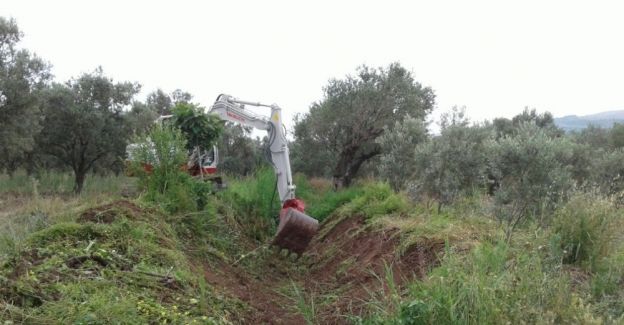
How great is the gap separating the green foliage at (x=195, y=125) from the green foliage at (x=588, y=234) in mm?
7271

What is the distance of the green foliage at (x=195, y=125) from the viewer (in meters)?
10.2

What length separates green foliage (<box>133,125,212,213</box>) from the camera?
847cm

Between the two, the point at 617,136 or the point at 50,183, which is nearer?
the point at 50,183

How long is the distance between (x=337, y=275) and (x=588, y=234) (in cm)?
386

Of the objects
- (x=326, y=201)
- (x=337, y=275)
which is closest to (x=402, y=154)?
(x=326, y=201)

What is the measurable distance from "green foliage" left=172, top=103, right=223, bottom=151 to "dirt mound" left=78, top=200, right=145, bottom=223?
3.13 m

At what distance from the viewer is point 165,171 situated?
8.59 meters

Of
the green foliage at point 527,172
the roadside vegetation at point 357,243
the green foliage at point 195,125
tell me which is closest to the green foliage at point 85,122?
the roadside vegetation at point 357,243

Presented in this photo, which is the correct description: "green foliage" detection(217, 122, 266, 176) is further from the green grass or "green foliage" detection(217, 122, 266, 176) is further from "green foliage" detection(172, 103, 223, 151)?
"green foliage" detection(172, 103, 223, 151)

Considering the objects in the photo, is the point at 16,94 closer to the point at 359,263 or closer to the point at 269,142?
the point at 269,142

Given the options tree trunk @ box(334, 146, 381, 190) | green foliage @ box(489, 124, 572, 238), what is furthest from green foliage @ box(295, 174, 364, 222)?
green foliage @ box(489, 124, 572, 238)

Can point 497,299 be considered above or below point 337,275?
above

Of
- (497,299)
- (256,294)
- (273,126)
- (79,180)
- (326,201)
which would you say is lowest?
(256,294)

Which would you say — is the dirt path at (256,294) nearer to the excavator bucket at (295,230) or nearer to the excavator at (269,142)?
the excavator bucket at (295,230)
